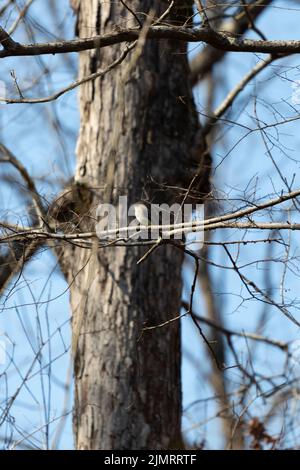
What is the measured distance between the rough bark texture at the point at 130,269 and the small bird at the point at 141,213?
16 cm

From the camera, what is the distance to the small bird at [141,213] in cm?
437

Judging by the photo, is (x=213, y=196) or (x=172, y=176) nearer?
(x=213, y=196)

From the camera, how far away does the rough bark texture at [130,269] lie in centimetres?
465

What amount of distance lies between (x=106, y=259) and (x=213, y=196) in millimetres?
1514

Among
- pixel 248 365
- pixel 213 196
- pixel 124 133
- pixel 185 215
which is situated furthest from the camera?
pixel 248 365

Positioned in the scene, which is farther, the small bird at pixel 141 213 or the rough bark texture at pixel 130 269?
the rough bark texture at pixel 130 269

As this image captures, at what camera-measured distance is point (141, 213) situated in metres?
4.45

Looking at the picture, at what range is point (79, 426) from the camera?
4.65m

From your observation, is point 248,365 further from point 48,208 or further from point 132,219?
point 48,208

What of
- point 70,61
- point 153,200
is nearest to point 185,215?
point 153,200

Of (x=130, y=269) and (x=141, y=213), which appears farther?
(x=130, y=269)

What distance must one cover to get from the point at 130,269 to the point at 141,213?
51 cm

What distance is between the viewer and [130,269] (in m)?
4.86

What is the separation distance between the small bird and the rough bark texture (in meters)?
0.16
